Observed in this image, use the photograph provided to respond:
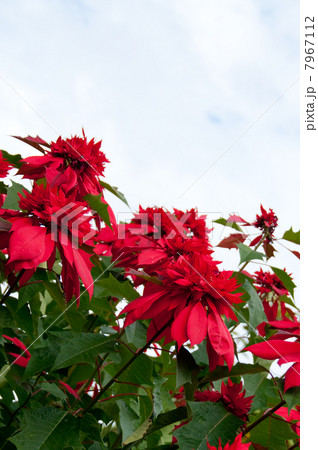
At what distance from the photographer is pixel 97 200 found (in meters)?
0.69

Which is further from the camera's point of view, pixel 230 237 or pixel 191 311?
pixel 230 237

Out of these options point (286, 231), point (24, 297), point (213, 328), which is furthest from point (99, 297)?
point (286, 231)

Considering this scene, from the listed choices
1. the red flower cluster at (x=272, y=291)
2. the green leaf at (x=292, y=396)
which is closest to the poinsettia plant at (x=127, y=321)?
the green leaf at (x=292, y=396)

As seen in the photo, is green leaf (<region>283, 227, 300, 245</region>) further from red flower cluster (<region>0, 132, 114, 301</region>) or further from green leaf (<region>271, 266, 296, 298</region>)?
red flower cluster (<region>0, 132, 114, 301</region>)

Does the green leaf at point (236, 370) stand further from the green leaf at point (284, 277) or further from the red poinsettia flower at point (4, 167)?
the red poinsettia flower at point (4, 167)

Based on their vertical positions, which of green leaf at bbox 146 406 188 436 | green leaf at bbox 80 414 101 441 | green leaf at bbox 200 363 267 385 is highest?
green leaf at bbox 200 363 267 385

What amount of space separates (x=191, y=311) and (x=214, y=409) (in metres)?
0.15

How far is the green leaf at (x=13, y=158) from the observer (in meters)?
0.82

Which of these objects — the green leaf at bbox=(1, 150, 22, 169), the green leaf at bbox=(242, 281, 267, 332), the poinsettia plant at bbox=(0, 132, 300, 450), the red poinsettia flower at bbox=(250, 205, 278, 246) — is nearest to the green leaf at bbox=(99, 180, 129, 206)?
the poinsettia plant at bbox=(0, 132, 300, 450)

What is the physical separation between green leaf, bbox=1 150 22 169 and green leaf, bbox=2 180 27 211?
141 millimetres

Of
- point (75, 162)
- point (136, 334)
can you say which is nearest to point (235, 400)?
point (136, 334)

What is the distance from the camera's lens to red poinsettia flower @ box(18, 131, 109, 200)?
2.55ft

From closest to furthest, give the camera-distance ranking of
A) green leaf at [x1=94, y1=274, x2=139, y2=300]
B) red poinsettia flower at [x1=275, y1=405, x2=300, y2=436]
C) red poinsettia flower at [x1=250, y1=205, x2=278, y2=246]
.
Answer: green leaf at [x1=94, y1=274, x2=139, y2=300] → red poinsettia flower at [x1=275, y1=405, x2=300, y2=436] → red poinsettia flower at [x1=250, y1=205, x2=278, y2=246]

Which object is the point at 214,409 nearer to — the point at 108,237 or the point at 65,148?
the point at 108,237
